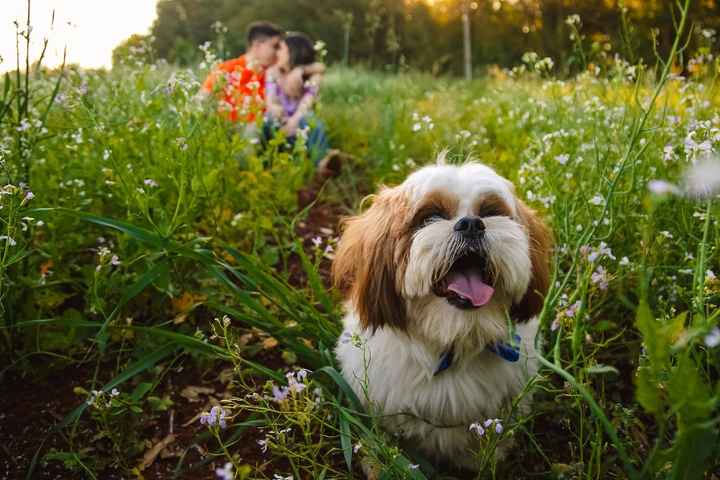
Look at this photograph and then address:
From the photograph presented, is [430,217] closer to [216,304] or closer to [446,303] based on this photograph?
[446,303]

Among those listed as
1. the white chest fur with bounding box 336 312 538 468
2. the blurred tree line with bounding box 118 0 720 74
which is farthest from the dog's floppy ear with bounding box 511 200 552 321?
the blurred tree line with bounding box 118 0 720 74

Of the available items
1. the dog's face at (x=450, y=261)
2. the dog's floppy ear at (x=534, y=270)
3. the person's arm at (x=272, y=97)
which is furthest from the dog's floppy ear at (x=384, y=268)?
the person's arm at (x=272, y=97)

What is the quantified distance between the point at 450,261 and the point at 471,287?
0.55 ft

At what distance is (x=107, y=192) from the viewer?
307cm

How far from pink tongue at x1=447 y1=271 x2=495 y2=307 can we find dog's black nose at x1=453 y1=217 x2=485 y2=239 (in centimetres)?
20

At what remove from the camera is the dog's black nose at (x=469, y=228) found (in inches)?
78.0

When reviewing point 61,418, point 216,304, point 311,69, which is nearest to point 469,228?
point 216,304

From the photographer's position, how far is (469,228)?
6.52 feet

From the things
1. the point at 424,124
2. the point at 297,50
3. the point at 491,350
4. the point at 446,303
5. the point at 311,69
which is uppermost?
the point at 297,50

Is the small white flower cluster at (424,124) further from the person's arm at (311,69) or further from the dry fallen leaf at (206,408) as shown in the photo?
the person's arm at (311,69)

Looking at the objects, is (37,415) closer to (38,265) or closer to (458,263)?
(38,265)

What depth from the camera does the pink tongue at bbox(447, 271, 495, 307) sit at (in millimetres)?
2029

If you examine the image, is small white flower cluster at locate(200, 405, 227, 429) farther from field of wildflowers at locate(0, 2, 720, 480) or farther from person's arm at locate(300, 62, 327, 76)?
person's arm at locate(300, 62, 327, 76)

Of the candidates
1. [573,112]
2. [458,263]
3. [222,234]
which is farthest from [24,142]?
[573,112]
